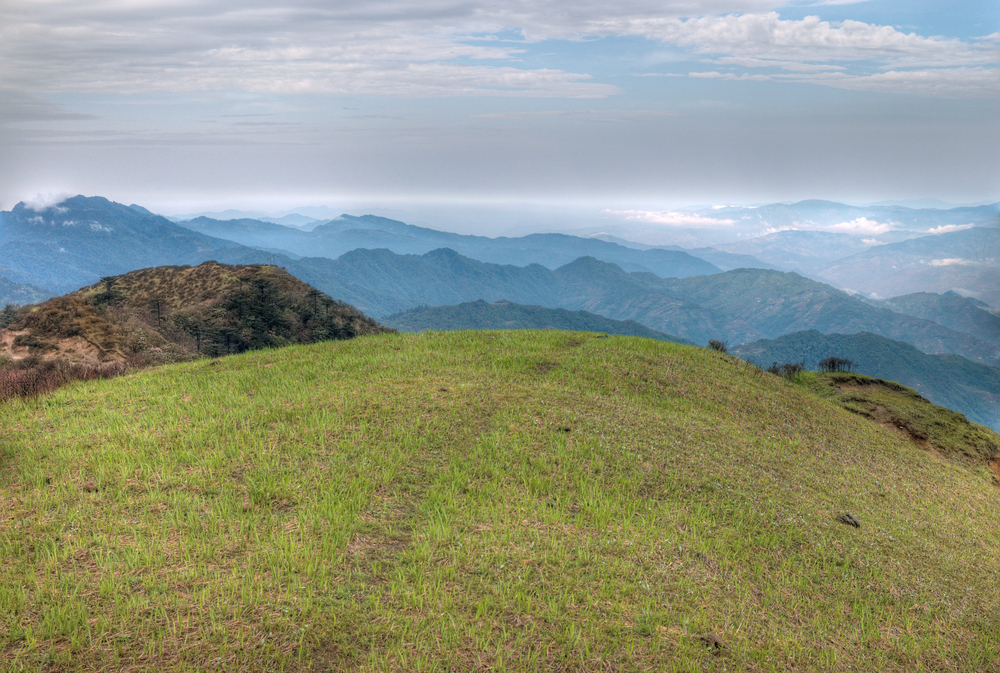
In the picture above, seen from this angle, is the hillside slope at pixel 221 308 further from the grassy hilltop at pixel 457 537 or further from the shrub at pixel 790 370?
the grassy hilltop at pixel 457 537

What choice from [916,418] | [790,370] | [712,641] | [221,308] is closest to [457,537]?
[712,641]

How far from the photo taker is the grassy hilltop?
7301 millimetres

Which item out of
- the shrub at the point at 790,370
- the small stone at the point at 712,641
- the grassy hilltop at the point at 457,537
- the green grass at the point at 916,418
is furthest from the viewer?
the shrub at the point at 790,370

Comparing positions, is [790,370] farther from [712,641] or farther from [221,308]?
[221,308]

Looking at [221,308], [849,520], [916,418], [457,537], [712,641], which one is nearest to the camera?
[712,641]

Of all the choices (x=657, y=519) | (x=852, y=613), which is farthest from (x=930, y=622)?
(x=657, y=519)

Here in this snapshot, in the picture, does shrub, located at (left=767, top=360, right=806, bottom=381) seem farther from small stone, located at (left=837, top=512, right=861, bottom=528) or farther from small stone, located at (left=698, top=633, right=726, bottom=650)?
small stone, located at (left=698, top=633, right=726, bottom=650)

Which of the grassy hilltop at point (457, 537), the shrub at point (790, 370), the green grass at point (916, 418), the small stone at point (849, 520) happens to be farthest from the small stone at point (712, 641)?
the shrub at point (790, 370)

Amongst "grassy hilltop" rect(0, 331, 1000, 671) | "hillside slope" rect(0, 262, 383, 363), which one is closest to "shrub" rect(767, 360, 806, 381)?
"grassy hilltop" rect(0, 331, 1000, 671)

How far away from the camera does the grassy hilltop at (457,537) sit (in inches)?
287

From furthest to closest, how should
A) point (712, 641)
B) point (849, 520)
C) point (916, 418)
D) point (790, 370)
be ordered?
A: point (790, 370) < point (916, 418) < point (849, 520) < point (712, 641)

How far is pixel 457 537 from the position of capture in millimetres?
9617

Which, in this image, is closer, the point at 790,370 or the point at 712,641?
the point at 712,641

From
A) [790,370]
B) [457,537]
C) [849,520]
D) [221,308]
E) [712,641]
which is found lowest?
[790,370]
